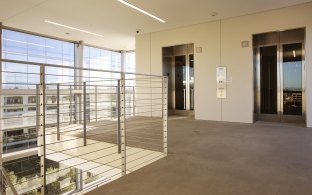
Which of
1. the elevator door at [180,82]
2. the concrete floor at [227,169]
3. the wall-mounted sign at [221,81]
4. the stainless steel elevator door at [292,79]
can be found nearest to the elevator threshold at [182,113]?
the elevator door at [180,82]

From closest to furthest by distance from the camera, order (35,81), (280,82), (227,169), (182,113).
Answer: (227,169) → (280,82) → (35,81) → (182,113)

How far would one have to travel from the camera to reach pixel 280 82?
5582mm

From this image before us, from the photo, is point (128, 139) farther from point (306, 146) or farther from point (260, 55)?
point (260, 55)

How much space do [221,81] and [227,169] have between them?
3.84 metres

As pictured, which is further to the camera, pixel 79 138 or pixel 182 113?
pixel 182 113

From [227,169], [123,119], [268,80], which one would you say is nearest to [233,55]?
→ [268,80]

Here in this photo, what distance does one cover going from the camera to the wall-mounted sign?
589 cm

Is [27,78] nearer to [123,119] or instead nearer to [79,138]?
[79,138]

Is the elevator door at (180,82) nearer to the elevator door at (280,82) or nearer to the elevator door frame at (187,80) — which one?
the elevator door frame at (187,80)

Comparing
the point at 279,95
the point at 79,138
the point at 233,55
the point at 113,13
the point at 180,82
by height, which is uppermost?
the point at 113,13

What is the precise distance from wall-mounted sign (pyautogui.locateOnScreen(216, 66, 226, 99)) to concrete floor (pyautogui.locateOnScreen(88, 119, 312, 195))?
216 cm

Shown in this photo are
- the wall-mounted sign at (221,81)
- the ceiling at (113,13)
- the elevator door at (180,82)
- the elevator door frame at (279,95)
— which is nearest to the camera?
the ceiling at (113,13)

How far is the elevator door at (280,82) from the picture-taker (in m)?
5.42

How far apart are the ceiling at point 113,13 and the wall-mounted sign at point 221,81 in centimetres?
133
